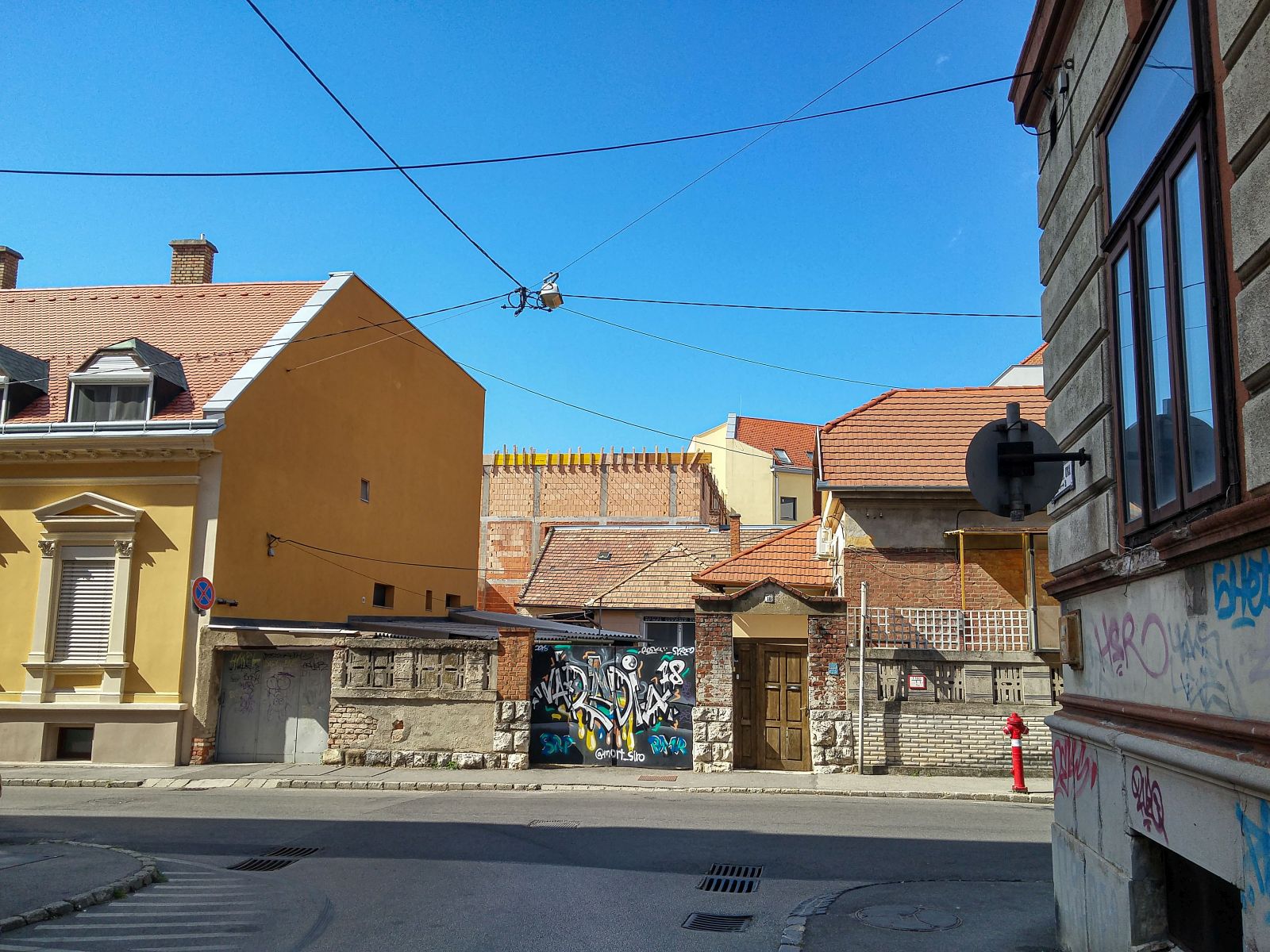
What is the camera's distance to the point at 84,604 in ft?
64.4

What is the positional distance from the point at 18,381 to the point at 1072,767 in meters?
21.2

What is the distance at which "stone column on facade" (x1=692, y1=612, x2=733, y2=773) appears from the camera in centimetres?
1756

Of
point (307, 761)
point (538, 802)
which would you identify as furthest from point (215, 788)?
point (538, 802)

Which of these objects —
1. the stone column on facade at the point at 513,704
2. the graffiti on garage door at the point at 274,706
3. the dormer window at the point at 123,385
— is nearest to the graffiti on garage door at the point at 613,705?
the stone column on facade at the point at 513,704

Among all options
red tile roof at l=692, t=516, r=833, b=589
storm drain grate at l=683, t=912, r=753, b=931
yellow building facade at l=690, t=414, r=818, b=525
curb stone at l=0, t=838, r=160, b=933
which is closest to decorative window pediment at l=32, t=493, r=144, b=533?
curb stone at l=0, t=838, r=160, b=933

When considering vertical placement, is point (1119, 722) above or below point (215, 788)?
above

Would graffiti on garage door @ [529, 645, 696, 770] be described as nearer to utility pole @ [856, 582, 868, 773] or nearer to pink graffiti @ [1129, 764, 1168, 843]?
utility pole @ [856, 582, 868, 773]

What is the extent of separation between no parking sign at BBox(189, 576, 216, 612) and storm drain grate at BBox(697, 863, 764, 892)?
12470 mm

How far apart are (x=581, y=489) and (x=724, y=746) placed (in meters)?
30.2

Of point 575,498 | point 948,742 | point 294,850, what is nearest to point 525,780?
point 294,850

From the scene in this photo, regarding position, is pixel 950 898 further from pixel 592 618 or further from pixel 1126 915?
pixel 592 618

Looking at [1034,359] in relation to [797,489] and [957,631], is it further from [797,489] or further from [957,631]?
[797,489]

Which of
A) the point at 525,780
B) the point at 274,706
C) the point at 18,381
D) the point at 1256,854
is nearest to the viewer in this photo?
the point at 1256,854

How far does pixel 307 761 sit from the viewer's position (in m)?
18.8
